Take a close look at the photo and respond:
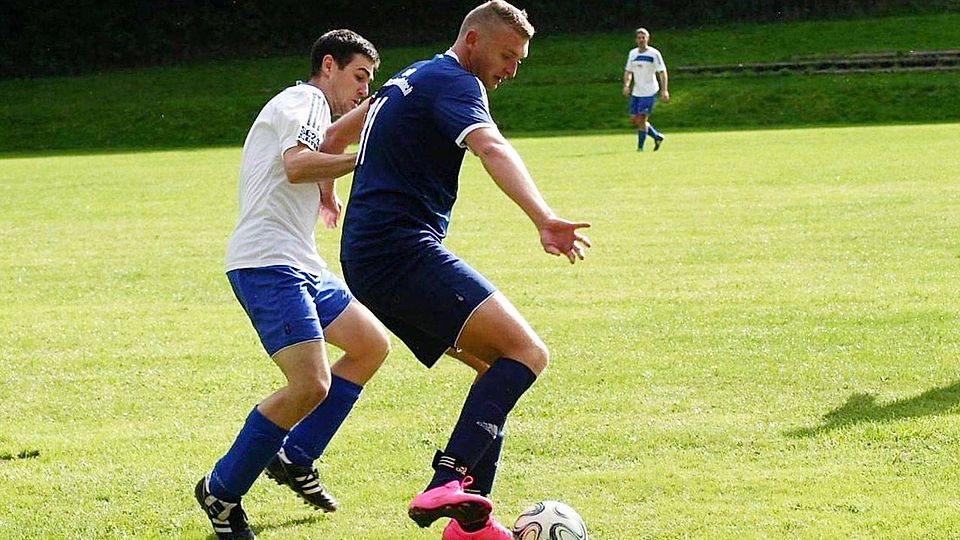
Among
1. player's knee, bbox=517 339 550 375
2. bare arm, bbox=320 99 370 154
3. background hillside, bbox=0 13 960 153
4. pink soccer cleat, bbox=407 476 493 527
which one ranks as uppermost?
bare arm, bbox=320 99 370 154

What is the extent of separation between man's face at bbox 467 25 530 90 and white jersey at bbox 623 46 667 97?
2135 cm

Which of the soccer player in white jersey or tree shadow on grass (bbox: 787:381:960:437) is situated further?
tree shadow on grass (bbox: 787:381:960:437)

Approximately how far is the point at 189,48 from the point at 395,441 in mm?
46391

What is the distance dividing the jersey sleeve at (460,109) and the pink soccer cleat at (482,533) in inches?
55.6

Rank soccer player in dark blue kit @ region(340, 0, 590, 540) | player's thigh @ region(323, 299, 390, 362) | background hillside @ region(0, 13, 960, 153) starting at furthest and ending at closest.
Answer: background hillside @ region(0, 13, 960, 153) < player's thigh @ region(323, 299, 390, 362) < soccer player in dark blue kit @ region(340, 0, 590, 540)

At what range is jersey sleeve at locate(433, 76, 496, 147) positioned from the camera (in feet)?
15.9

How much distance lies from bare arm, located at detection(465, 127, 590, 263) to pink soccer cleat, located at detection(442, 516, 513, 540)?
41.7 inches

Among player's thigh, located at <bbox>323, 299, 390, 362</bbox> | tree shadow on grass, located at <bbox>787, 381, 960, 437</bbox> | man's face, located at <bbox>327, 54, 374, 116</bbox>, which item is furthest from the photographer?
tree shadow on grass, located at <bbox>787, 381, 960, 437</bbox>

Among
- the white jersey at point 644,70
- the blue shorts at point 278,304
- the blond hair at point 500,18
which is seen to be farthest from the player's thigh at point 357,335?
the white jersey at point 644,70

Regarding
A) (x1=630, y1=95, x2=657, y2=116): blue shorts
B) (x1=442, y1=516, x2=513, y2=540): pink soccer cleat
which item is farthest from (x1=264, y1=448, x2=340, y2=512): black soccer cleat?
(x1=630, y1=95, x2=657, y2=116): blue shorts

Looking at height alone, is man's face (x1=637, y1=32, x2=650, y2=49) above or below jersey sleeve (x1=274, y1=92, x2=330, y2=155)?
below

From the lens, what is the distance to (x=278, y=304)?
526cm

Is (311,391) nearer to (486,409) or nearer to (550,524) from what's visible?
(486,409)

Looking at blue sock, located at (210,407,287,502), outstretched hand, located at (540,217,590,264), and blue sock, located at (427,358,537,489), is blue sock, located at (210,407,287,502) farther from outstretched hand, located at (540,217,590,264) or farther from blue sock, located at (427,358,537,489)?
outstretched hand, located at (540,217,590,264)
